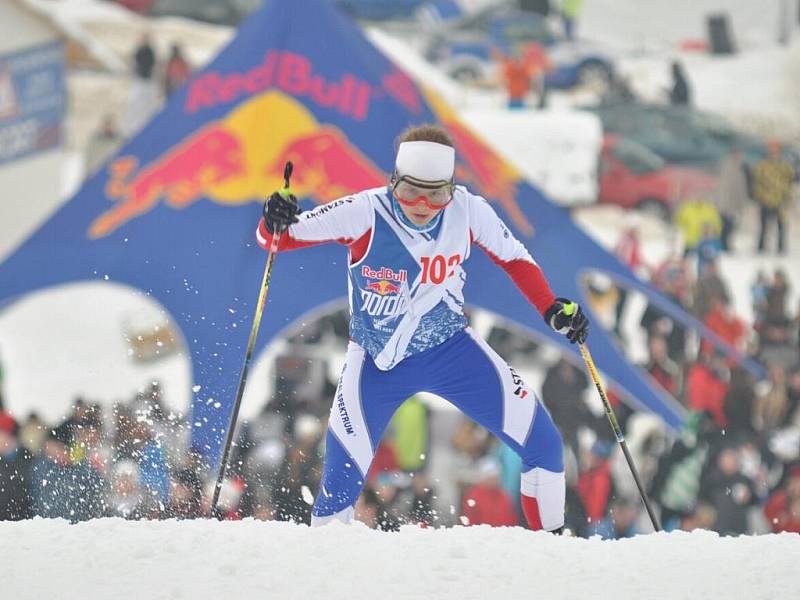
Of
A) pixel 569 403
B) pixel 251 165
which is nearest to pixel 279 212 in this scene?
pixel 251 165

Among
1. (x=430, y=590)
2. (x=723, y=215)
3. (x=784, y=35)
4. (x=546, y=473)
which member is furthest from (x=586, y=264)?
(x=784, y=35)

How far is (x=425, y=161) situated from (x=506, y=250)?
0.57 m

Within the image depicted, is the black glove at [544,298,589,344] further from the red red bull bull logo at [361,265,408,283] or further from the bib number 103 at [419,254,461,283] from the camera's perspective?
the red red bull bull logo at [361,265,408,283]

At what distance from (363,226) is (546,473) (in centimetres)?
118

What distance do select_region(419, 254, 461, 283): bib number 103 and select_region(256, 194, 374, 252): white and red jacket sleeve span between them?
0.23 m

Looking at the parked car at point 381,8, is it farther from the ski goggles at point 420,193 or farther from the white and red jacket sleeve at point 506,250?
the ski goggles at point 420,193

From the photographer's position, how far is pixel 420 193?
467 centimetres

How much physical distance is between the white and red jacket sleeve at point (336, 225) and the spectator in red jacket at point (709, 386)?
4.60 metres

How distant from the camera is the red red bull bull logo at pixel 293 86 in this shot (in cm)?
769

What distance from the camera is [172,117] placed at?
7.86 metres

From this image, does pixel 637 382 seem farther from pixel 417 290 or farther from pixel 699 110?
pixel 699 110

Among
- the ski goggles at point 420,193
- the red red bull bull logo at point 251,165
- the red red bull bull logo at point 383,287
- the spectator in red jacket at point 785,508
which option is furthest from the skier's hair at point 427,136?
the spectator in red jacket at point 785,508

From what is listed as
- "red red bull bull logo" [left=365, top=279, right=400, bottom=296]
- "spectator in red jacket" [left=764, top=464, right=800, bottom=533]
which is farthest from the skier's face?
"spectator in red jacket" [left=764, top=464, right=800, bottom=533]

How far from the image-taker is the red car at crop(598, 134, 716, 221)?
1805cm
